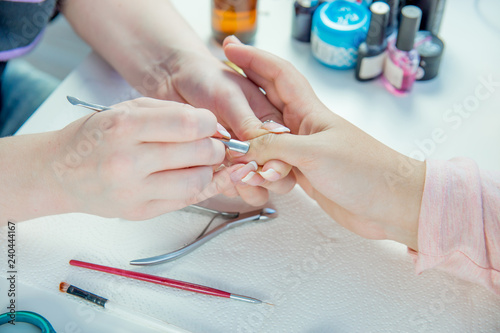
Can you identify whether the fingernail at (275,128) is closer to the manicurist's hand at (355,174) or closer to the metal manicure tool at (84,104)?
the manicurist's hand at (355,174)

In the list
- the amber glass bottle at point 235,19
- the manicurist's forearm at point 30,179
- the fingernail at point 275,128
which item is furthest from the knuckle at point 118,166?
the amber glass bottle at point 235,19

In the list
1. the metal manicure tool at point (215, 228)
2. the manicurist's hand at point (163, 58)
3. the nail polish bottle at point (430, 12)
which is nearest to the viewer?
the metal manicure tool at point (215, 228)

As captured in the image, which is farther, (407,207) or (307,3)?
(307,3)

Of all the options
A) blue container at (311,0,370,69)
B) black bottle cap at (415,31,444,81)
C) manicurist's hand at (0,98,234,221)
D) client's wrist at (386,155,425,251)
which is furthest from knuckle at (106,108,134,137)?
black bottle cap at (415,31,444,81)

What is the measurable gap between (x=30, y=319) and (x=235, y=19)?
66 cm

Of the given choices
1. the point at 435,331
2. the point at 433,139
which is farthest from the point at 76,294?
the point at 433,139

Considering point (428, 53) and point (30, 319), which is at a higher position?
point (428, 53)

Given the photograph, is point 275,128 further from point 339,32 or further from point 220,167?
point 339,32

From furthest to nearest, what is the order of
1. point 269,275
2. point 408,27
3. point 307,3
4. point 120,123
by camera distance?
point 307,3 → point 408,27 → point 269,275 → point 120,123

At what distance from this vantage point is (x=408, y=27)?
86 centimetres

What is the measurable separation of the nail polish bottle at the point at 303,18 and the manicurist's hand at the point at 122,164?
0.41 meters

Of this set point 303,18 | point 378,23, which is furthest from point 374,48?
point 303,18

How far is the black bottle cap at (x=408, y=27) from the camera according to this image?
85 centimetres

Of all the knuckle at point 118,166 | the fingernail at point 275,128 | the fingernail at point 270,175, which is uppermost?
the knuckle at point 118,166
